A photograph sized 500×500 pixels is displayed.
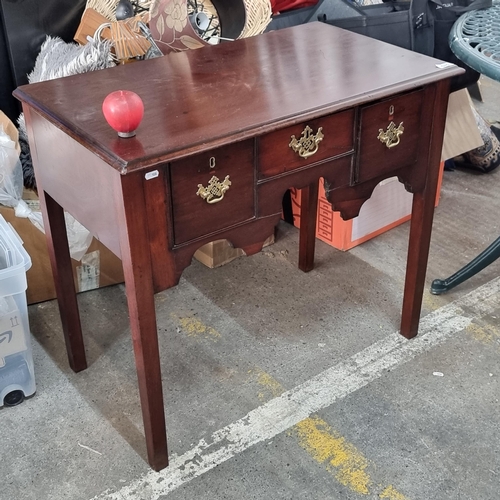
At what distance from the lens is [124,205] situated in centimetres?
123

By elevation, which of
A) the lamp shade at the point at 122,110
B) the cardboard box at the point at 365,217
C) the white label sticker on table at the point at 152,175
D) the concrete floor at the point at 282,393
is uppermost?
the lamp shade at the point at 122,110

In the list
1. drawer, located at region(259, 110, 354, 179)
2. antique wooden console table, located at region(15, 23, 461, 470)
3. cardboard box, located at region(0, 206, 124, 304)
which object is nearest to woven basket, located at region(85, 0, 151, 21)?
antique wooden console table, located at region(15, 23, 461, 470)

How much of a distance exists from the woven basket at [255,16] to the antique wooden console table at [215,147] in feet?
1.26

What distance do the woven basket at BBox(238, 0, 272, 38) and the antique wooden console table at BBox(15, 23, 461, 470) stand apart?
38 cm

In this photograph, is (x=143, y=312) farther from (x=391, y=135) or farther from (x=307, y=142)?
(x=391, y=135)

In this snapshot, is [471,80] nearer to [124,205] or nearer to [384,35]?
[384,35]

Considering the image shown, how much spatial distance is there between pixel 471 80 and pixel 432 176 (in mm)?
883

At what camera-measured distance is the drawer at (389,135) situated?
1547mm

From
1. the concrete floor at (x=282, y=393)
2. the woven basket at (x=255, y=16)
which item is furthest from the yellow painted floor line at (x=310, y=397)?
the woven basket at (x=255, y=16)

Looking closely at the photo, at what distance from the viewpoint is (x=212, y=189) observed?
4.41 feet

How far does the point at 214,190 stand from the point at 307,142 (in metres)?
0.24

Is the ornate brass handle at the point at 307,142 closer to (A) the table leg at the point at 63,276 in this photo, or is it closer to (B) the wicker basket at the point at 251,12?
(A) the table leg at the point at 63,276

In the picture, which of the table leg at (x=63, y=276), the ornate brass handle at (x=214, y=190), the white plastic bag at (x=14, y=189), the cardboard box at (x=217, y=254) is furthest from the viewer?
the cardboard box at (x=217, y=254)

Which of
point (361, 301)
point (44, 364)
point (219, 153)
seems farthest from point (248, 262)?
point (219, 153)
